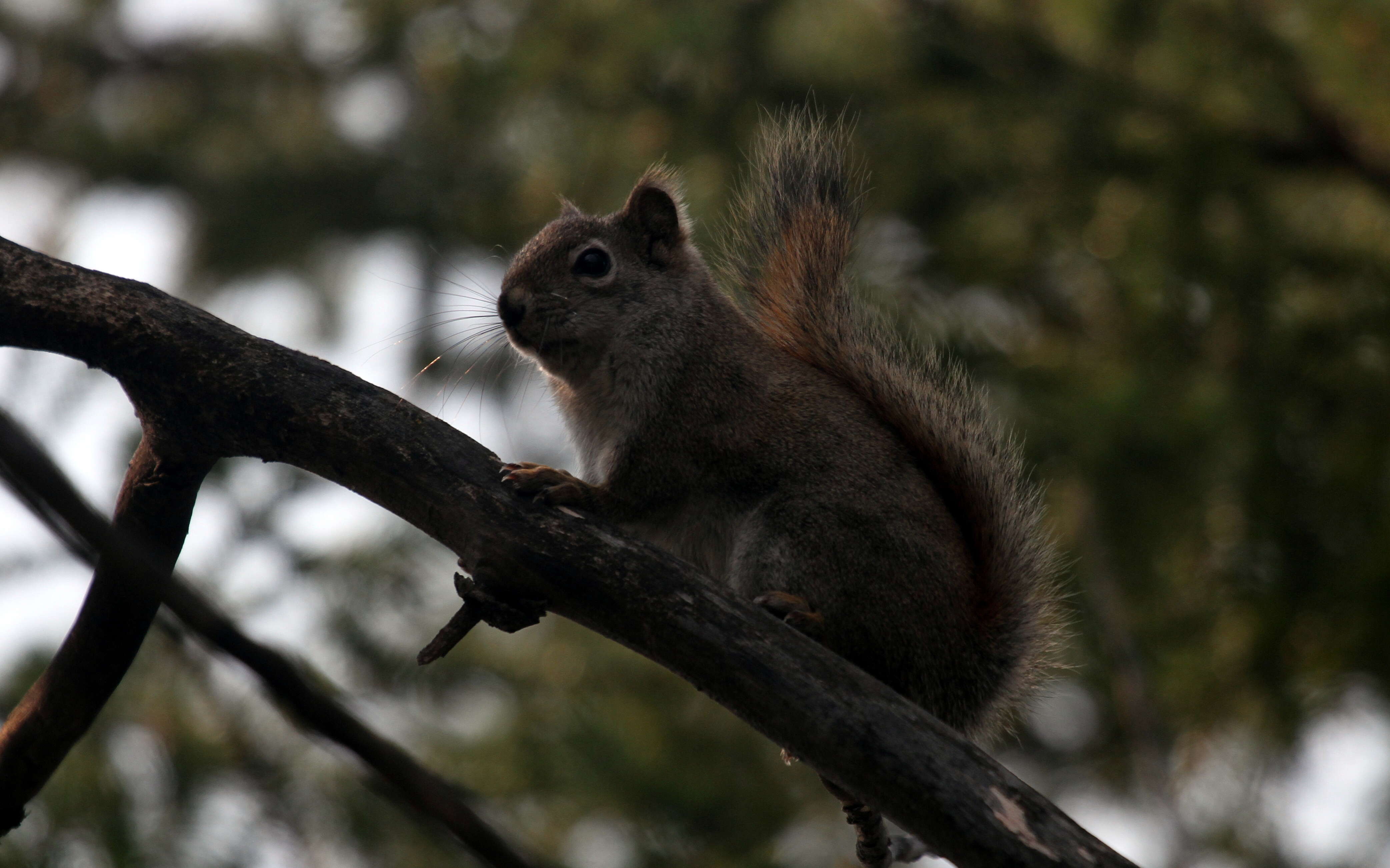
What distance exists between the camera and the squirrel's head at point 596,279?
2.17 metres

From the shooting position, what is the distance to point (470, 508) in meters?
1.43

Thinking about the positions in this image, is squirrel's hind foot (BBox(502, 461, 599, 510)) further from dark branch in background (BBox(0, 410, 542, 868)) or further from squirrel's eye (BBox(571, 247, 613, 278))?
dark branch in background (BBox(0, 410, 542, 868))

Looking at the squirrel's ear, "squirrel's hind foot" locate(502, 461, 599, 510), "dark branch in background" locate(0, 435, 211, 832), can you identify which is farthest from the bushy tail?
"dark branch in background" locate(0, 435, 211, 832)

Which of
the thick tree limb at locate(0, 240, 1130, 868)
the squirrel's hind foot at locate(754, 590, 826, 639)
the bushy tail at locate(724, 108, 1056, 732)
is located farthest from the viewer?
the bushy tail at locate(724, 108, 1056, 732)

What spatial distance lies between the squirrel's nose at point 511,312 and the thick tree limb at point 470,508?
2.23ft

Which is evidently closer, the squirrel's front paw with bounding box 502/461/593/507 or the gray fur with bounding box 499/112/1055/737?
the squirrel's front paw with bounding box 502/461/593/507

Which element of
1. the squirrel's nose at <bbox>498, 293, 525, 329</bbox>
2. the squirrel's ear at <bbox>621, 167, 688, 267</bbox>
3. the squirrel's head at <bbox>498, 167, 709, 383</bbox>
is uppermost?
the squirrel's ear at <bbox>621, 167, 688, 267</bbox>

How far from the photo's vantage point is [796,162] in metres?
2.20

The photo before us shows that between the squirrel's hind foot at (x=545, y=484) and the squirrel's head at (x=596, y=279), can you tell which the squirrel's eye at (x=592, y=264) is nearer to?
the squirrel's head at (x=596, y=279)

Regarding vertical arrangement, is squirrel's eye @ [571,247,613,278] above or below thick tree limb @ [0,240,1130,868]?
above

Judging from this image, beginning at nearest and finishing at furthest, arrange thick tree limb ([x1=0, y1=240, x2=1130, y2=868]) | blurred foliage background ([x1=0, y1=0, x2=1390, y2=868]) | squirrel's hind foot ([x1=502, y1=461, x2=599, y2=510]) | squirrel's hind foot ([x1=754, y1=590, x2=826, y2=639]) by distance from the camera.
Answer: thick tree limb ([x1=0, y1=240, x2=1130, y2=868]) → squirrel's hind foot ([x1=502, y1=461, x2=599, y2=510]) → squirrel's hind foot ([x1=754, y1=590, x2=826, y2=639]) → blurred foliage background ([x1=0, y1=0, x2=1390, y2=868])

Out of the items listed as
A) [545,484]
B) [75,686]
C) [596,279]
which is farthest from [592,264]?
[75,686]

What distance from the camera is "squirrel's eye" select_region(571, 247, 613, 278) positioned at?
7.39 ft

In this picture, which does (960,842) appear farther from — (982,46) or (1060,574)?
(982,46)
